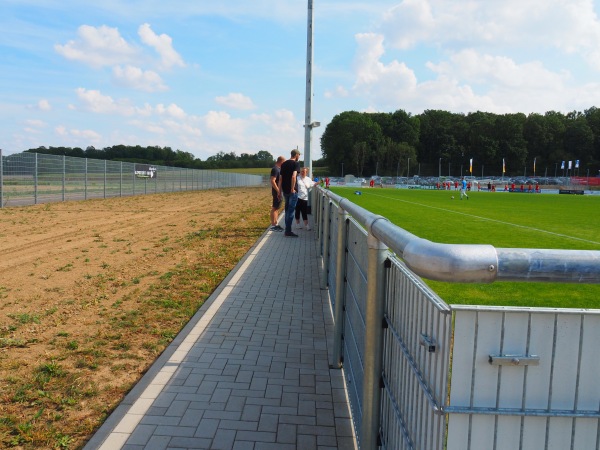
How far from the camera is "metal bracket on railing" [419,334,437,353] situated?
1489 millimetres

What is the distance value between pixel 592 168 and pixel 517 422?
132m

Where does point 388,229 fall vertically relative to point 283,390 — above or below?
above

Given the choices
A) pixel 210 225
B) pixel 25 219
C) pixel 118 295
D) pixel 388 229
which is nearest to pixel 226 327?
pixel 118 295

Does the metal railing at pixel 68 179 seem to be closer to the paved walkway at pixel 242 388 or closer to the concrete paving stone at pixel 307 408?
the paved walkway at pixel 242 388

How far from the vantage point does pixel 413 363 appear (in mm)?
1782

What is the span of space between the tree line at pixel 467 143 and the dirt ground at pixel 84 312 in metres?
113

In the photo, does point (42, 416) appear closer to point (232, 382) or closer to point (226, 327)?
point (232, 382)

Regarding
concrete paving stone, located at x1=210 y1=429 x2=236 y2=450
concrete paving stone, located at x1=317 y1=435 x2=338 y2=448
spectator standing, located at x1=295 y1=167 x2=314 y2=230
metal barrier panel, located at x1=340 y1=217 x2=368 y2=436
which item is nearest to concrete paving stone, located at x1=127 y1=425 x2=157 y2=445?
concrete paving stone, located at x1=210 y1=429 x2=236 y2=450

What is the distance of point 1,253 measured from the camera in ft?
32.5

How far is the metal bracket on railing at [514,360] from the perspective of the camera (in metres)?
1.31

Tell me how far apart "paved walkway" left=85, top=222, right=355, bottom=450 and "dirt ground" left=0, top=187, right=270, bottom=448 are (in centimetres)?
22

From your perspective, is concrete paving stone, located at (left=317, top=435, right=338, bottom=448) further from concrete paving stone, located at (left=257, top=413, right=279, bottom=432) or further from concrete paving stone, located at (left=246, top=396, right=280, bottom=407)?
concrete paving stone, located at (left=246, top=396, right=280, bottom=407)

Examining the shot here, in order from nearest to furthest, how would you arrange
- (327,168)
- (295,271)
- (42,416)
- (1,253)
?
(42,416) < (295,271) < (1,253) < (327,168)

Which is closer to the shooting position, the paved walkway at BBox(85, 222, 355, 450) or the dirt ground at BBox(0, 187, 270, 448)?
the paved walkway at BBox(85, 222, 355, 450)
